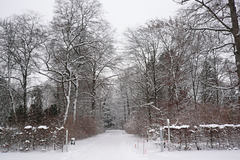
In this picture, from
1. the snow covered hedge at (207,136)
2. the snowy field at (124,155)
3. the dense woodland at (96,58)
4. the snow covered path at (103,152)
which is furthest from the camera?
the dense woodland at (96,58)

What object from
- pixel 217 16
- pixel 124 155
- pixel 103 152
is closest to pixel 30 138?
pixel 103 152

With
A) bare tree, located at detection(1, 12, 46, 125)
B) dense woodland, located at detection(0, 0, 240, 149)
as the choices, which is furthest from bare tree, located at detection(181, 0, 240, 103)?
bare tree, located at detection(1, 12, 46, 125)

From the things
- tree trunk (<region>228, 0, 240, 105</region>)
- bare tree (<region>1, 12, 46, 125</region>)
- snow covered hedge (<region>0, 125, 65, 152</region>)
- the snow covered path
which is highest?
bare tree (<region>1, 12, 46, 125</region>)

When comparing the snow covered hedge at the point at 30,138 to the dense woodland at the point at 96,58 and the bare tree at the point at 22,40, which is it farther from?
the bare tree at the point at 22,40

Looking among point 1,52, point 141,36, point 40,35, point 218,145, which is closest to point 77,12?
point 40,35

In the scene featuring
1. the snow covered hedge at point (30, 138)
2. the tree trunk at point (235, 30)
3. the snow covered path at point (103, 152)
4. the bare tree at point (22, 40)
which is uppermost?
the bare tree at point (22, 40)

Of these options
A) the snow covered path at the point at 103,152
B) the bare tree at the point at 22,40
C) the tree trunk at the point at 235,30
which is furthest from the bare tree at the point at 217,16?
the bare tree at the point at 22,40

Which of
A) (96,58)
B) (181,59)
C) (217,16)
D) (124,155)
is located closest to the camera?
(217,16)

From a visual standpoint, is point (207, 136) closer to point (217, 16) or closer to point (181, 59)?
point (217, 16)

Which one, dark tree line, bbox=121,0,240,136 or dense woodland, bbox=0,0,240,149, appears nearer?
dark tree line, bbox=121,0,240,136

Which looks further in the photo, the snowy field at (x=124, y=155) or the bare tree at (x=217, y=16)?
the snowy field at (x=124, y=155)

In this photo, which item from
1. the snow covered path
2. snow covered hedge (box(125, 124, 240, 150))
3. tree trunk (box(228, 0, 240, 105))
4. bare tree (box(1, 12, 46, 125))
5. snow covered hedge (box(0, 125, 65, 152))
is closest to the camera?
tree trunk (box(228, 0, 240, 105))

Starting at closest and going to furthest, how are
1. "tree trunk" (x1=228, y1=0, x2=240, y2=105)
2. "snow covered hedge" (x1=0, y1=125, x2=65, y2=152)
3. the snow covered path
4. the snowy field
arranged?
"tree trunk" (x1=228, y1=0, x2=240, y2=105) → the snowy field → the snow covered path → "snow covered hedge" (x1=0, y1=125, x2=65, y2=152)

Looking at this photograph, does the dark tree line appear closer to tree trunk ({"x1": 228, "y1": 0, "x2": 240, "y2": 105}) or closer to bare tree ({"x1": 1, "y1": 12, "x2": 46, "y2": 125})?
tree trunk ({"x1": 228, "y1": 0, "x2": 240, "y2": 105})
